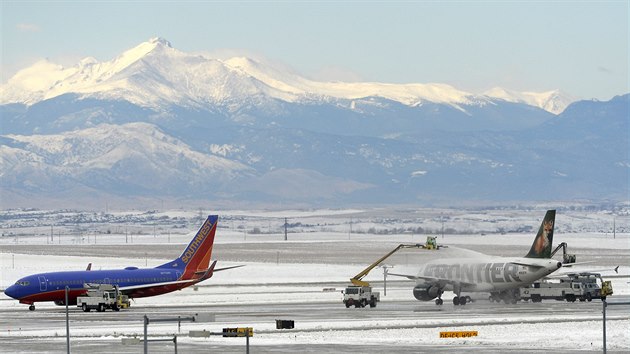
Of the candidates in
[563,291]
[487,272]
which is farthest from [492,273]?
[563,291]

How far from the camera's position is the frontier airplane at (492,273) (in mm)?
109625

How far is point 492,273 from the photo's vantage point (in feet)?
365

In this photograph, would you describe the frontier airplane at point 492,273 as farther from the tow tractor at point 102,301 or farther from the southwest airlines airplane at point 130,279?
the tow tractor at point 102,301

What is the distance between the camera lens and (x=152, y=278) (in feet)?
380

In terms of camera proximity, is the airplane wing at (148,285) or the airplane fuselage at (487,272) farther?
the airplane wing at (148,285)

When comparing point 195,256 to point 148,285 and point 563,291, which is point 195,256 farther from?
point 563,291

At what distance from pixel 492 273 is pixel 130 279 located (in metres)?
28.0

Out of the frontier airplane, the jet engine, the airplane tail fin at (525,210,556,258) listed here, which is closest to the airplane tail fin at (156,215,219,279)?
the frontier airplane

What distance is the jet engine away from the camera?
114m

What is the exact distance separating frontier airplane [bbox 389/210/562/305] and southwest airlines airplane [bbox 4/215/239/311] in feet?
56.4

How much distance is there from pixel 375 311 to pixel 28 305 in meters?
31.6

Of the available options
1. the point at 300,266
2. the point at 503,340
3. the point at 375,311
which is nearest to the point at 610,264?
the point at 300,266

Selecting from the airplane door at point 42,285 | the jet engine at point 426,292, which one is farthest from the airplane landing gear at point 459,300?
the airplane door at point 42,285

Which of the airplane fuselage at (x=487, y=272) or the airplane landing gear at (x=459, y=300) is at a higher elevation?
the airplane fuselage at (x=487, y=272)
